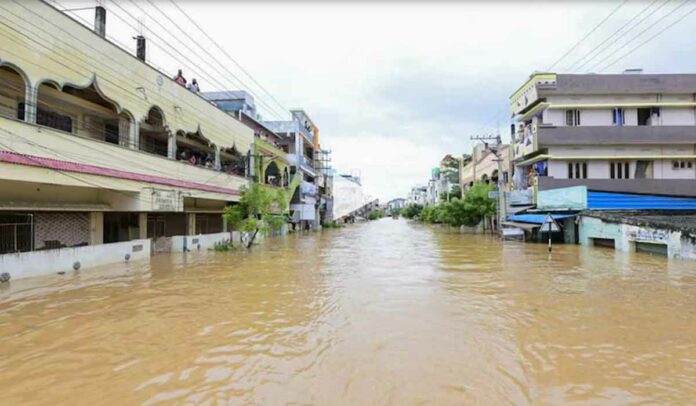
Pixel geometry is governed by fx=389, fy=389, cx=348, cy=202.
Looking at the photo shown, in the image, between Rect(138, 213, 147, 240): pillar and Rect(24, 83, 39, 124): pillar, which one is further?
Rect(138, 213, 147, 240): pillar

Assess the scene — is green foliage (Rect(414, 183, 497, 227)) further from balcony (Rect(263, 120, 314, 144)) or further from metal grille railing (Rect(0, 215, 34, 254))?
metal grille railing (Rect(0, 215, 34, 254))

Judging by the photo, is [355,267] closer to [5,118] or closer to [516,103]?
[5,118]

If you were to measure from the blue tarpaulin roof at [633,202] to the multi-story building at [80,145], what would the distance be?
24.1 m

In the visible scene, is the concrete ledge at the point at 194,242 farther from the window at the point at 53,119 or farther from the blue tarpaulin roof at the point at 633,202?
the blue tarpaulin roof at the point at 633,202

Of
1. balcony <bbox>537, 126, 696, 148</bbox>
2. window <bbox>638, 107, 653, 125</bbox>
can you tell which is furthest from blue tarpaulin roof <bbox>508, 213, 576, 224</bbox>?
window <bbox>638, 107, 653, 125</bbox>

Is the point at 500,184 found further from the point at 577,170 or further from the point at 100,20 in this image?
the point at 100,20

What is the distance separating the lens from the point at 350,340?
21.7ft

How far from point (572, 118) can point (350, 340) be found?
2715 centimetres

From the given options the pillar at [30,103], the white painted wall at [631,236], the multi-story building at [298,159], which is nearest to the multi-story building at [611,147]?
the white painted wall at [631,236]

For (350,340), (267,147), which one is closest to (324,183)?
(267,147)

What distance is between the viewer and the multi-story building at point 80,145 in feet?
39.5

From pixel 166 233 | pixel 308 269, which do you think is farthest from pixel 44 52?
pixel 166 233

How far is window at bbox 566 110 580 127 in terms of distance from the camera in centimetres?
2712

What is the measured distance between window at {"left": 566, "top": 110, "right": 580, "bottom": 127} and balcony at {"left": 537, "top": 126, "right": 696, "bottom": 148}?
111 centimetres
